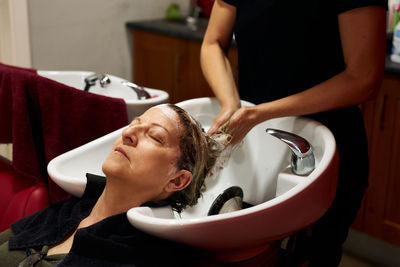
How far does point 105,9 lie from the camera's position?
297 centimetres

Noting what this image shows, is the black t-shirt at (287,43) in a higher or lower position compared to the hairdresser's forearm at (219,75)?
higher

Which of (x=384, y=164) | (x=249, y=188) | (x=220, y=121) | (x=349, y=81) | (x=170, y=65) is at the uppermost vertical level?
(x=349, y=81)

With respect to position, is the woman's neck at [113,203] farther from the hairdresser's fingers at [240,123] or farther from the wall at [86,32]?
the wall at [86,32]

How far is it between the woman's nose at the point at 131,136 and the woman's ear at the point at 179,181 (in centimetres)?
13

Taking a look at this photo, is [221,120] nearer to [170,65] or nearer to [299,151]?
[299,151]

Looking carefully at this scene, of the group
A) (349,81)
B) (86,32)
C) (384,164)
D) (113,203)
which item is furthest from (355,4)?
(86,32)

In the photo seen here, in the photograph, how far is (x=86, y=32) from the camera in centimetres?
292

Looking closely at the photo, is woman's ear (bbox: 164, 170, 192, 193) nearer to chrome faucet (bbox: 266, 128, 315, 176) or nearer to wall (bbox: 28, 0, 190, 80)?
chrome faucet (bbox: 266, 128, 315, 176)

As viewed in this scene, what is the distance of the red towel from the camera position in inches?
60.6

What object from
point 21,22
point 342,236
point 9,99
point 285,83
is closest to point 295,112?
point 285,83

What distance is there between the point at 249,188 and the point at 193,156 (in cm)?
27

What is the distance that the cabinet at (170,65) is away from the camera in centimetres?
301

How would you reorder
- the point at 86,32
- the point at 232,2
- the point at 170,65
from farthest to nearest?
the point at 170,65 → the point at 86,32 → the point at 232,2

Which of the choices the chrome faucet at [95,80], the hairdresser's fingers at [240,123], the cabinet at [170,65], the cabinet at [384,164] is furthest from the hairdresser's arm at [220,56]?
the cabinet at [170,65]
